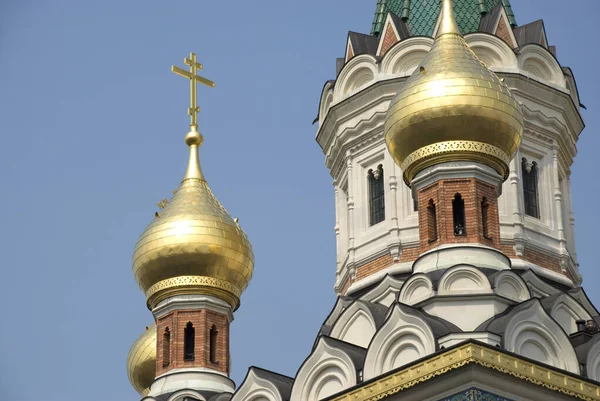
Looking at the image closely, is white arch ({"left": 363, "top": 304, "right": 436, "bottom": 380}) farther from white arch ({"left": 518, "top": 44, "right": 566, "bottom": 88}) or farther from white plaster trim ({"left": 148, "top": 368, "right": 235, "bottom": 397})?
white arch ({"left": 518, "top": 44, "right": 566, "bottom": 88})

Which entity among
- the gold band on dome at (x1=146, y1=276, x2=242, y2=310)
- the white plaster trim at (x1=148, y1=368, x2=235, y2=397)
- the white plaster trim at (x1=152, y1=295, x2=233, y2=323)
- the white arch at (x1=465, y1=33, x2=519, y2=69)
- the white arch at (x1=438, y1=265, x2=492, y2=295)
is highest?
the white arch at (x1=465, y1=33, x2=519, y2=69)

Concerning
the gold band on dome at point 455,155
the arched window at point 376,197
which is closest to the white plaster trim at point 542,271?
the arched window at point 376,197

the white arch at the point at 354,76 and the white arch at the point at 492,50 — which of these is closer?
the white arch at the point at 492,50

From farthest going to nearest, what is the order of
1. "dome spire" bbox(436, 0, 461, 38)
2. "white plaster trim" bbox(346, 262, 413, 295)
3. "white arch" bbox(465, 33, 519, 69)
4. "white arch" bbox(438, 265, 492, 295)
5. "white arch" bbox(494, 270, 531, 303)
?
"white arch" bbox(465, 33, 519, 69), "white plaster trim" bbox(346, 262, 413, 295), "dome spire" bbox(436, 0, 461, 38), "white arch" bbox(494, 270, 531, 303), "white arch" bbox(438, 265, 492, 295)

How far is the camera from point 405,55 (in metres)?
27.0

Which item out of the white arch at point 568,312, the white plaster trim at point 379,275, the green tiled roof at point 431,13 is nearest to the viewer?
the white arch at point 568,312

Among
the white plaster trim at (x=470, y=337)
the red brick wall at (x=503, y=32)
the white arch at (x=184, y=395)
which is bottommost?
the white plaster trim at (x=470, y=337)

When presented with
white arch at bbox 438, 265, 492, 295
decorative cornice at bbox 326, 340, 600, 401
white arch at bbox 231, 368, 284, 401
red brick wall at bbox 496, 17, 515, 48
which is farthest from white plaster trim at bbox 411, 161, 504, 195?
red brick wall at bbox 496, 17, 515, 48

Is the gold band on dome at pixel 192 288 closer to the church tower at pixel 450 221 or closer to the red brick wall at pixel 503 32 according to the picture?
the church tower at pixel 450 221

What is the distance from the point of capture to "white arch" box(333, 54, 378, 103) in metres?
27.2

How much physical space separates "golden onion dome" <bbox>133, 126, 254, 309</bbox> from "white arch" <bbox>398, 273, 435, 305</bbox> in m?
3.89

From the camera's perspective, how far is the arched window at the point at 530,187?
26328 millimetres

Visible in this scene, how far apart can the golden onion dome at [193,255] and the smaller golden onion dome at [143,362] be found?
2.14 meters

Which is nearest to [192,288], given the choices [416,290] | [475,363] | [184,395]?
[184,395]
